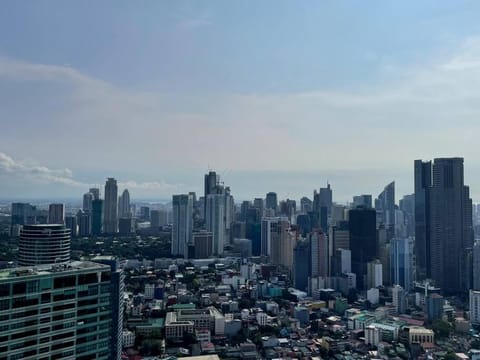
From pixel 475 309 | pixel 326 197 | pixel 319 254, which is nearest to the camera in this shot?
pixel 475 309

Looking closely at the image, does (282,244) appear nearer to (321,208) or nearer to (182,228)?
(182,228)

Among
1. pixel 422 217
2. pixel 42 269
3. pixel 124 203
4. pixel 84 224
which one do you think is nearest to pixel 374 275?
pixel 422 217

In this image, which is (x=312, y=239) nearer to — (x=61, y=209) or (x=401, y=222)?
(x=401, y=222)

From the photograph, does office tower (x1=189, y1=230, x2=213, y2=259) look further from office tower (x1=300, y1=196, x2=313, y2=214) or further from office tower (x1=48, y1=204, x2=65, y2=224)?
office tower (x1=300, y1=196, x2=313, y2=214)

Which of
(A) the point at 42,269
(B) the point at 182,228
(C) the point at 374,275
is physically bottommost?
(C) the point at 374,275

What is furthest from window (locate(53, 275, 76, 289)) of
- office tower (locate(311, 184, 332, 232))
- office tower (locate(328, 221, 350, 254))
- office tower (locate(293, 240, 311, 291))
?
office tower (locate(311, 184, 332, 232))

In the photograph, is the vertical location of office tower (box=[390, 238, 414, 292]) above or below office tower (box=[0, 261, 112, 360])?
below
